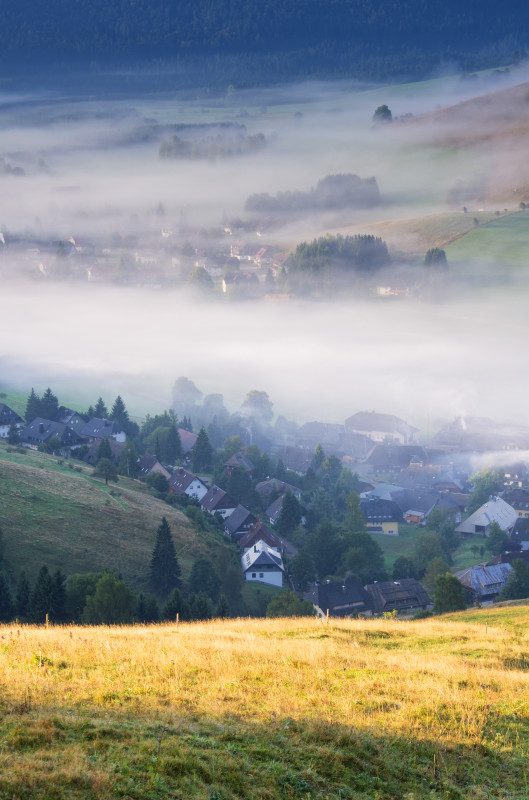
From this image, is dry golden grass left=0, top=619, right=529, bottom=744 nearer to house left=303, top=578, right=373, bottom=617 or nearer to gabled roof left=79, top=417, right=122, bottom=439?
house left=303, top=578, right=373, bottom=617

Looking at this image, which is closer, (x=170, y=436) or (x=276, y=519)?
(x=276, y=519)

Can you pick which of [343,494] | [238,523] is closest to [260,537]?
[238,523]

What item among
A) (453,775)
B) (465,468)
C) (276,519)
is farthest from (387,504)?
(453,775)

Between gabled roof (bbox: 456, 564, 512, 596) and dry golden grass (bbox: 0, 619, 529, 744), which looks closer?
dry golden grass (bbox: 0, 619, 529, 744)

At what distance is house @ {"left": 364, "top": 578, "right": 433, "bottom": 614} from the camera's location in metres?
61.4

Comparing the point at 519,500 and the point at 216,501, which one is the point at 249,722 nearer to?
the point at 216,501

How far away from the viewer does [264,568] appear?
2667 inches

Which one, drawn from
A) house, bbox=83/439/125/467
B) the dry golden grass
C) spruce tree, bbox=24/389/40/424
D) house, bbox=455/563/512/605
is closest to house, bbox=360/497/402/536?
house, bbox=455/563/512/605

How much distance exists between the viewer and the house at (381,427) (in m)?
159

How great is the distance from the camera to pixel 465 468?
13688cm

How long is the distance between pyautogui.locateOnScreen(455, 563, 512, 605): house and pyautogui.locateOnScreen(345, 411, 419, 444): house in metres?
87.2

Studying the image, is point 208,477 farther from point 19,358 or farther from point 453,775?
point 19,358

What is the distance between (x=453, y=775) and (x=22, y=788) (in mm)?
6184

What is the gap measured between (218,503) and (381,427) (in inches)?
3143
